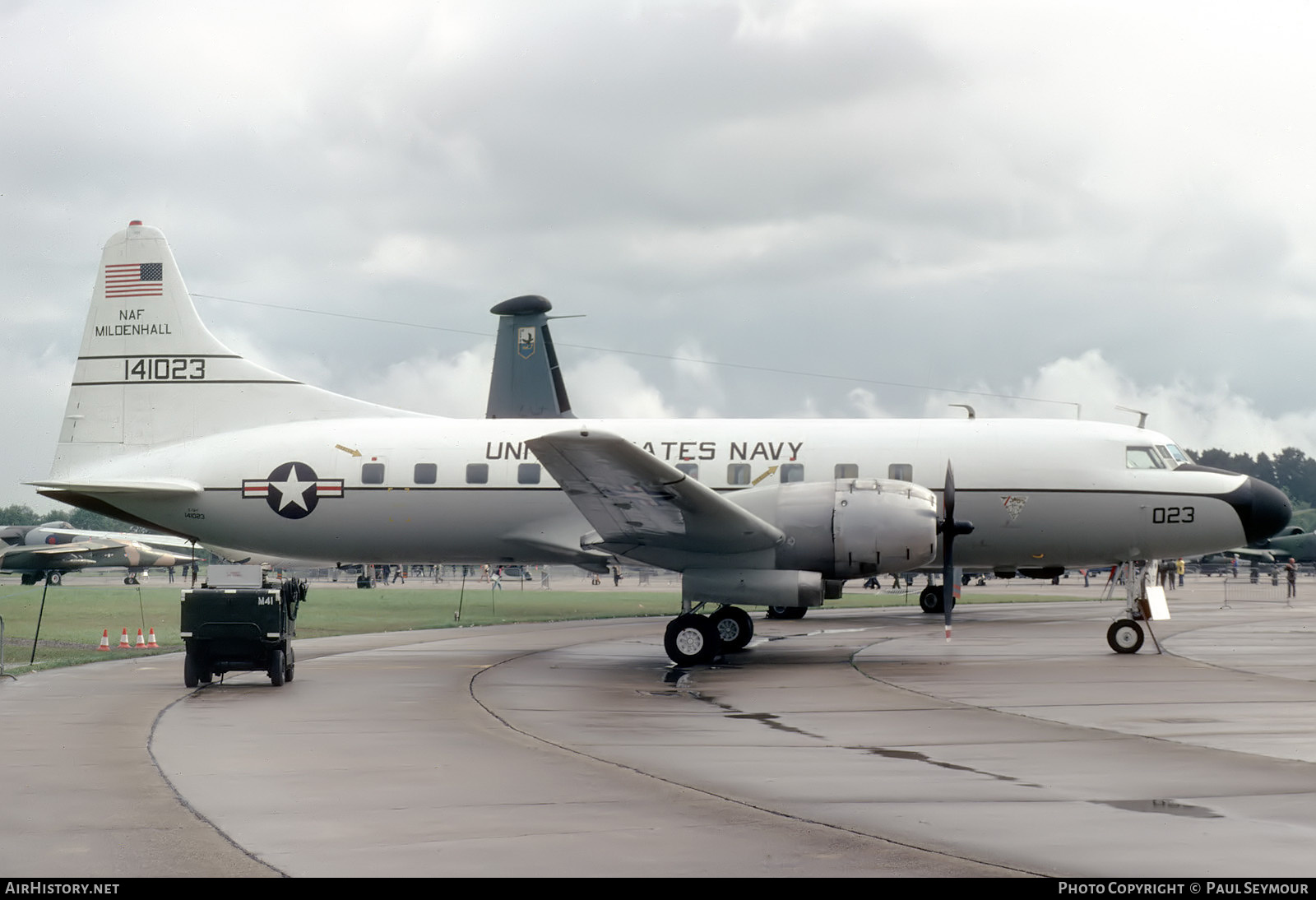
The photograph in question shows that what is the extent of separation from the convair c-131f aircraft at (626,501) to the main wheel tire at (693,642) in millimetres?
39

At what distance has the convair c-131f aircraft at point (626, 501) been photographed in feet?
65.5

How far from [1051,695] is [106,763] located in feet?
34.9

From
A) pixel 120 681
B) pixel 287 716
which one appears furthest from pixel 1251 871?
pixel 120 681

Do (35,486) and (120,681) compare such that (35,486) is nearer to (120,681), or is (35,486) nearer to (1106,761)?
(120,681)

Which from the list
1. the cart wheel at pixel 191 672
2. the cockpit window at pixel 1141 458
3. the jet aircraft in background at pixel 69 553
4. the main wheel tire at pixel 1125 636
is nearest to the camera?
the cart wheel at pixel 191 672

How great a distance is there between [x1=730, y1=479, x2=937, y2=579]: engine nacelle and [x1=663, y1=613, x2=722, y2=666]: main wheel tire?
156 centimetres

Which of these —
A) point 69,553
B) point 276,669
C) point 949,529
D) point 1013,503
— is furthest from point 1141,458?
point 69,553

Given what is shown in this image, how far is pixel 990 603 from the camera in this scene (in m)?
44.2

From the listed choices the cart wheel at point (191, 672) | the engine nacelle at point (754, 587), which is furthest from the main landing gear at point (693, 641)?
the cart wheel at point (191, 672)

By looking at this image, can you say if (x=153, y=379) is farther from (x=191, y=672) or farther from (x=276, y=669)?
(x=276, y=669)

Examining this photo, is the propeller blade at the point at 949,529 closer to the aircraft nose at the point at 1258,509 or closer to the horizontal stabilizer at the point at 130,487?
the aircraft nose at the point at 1258,509

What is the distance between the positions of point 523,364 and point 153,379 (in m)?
26.5

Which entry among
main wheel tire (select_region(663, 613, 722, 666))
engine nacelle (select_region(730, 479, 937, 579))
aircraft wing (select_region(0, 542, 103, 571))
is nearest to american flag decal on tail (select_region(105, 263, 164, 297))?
main wheel tire (select_region(663, 613, 722, 666))

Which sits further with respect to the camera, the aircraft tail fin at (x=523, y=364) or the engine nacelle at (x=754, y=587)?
the aircraft tail fin at (x=523, y=364)
